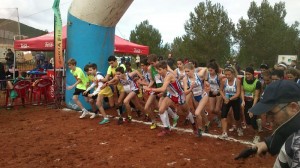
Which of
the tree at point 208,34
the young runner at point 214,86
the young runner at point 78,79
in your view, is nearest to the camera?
the young runner at point 214,86

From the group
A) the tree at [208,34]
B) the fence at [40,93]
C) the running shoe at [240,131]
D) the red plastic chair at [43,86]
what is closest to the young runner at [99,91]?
the fence at [40,93]

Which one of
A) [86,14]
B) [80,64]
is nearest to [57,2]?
[86,14]

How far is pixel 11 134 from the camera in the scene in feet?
26.5

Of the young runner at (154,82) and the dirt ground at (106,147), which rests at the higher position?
the young runner at (154,82)

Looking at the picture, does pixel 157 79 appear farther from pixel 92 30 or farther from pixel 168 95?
pixel 92 30

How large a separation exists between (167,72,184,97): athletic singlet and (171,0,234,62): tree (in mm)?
31043

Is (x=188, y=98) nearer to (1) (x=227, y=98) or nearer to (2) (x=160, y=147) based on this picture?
(1) (x=227, y=98)

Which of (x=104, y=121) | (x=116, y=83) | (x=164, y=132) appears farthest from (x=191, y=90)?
(x=104, y=121)

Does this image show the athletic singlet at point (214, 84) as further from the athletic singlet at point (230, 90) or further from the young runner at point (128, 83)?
the young runner at point (128, 83)

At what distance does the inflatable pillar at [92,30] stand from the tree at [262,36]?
33.4 metres

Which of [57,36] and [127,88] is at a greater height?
[57,36]

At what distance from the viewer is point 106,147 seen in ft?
21.9

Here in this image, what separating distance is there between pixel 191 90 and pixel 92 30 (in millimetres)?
4626

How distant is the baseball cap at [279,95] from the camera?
2039mm
